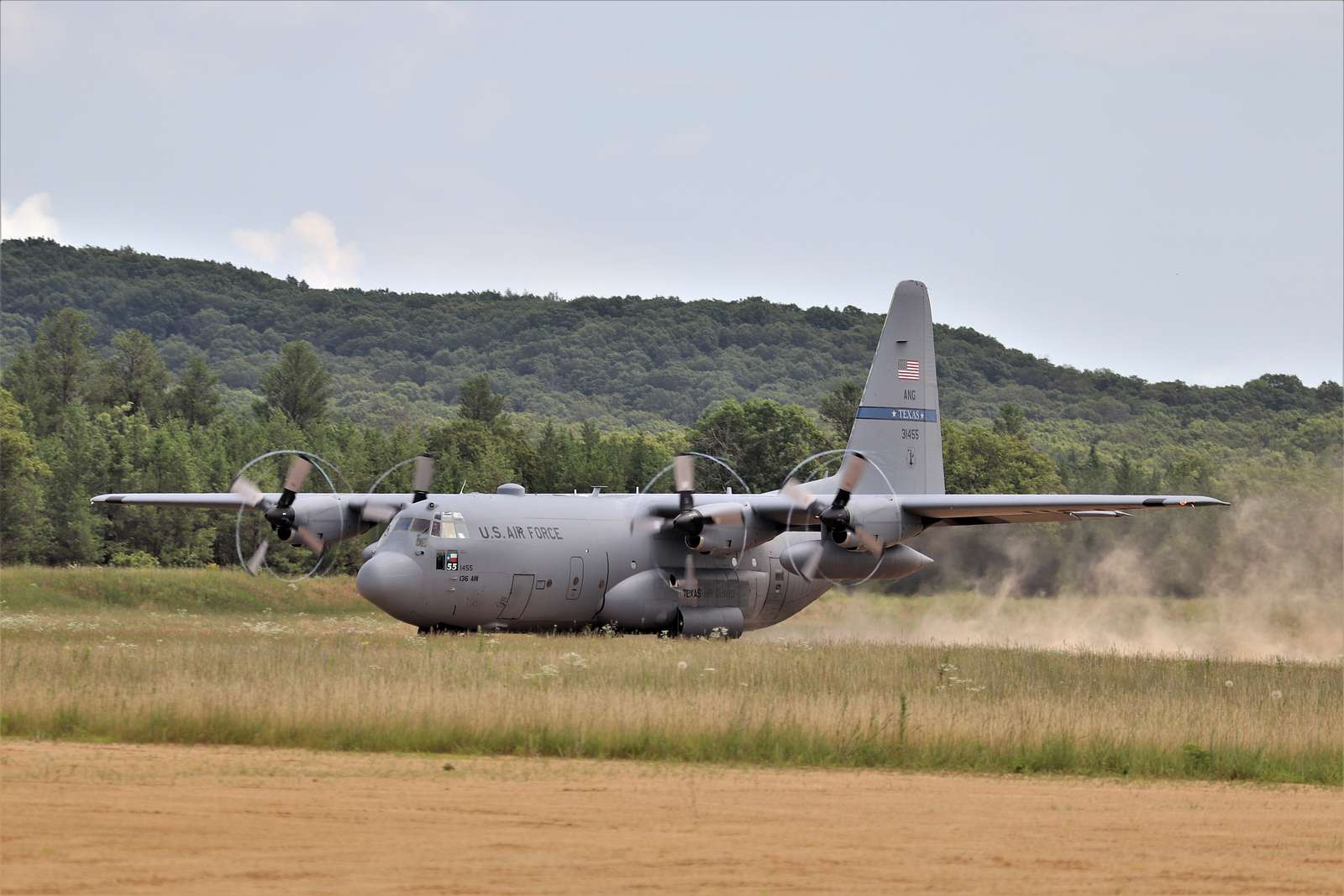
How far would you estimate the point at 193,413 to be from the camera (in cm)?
9838

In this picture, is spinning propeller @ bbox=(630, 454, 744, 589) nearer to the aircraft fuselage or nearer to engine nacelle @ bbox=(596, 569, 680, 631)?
the aircraft fuselage

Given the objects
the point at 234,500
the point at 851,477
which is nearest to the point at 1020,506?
the point at 851,477

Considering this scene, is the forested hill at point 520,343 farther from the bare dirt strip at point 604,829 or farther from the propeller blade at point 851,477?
the bare dirt strip at point 604,829

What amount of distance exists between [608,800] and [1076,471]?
77266mm

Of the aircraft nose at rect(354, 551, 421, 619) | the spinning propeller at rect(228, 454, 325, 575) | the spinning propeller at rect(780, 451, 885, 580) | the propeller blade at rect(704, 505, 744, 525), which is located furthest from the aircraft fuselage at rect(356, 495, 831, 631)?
the spinning propeller at rect(228, 454, 325, 575)

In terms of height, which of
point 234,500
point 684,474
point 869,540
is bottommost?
point 869,540

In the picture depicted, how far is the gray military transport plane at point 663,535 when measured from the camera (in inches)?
1115

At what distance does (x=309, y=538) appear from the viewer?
103ft

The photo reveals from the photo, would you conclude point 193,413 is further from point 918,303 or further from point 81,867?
point 81,867

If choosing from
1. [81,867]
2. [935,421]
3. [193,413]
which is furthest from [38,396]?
[81,867]

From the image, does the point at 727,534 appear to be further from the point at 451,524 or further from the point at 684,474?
the point at 451,524

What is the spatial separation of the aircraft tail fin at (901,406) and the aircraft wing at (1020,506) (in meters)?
2.51

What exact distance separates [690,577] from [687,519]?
1.41m

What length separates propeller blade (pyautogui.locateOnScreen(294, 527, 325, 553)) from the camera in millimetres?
31395
